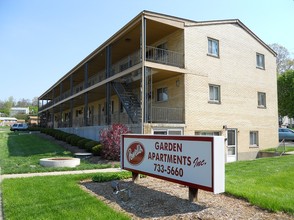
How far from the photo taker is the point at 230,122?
20.2 metres

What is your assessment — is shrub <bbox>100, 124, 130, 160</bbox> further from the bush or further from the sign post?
the sign post

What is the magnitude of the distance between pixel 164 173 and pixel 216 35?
1506 cm

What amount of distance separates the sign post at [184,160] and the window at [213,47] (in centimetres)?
1277

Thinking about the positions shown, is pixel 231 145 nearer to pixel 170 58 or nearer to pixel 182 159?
pixel 170 58

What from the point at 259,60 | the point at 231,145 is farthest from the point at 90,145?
the point at 259,60

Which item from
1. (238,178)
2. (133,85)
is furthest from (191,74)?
(238,178)

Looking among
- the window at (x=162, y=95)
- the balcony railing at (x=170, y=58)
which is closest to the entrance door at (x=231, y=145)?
the window at (x=162, y=95)

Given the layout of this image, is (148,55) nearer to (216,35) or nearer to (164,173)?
(216,35)

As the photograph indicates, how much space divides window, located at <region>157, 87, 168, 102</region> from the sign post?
34.8 feet

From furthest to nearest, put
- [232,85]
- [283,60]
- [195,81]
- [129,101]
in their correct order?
[283,60]
[232,85]
[129,101]
[195,81]

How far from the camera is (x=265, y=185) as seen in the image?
9336mm

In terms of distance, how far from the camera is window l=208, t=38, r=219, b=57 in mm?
19703

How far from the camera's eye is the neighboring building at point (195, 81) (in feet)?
56.2

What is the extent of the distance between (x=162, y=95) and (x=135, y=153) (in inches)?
444
